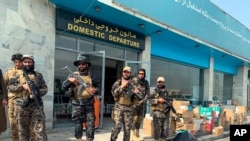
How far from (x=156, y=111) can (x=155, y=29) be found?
5081 millimetres

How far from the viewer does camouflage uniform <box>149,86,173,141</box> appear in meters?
7.85

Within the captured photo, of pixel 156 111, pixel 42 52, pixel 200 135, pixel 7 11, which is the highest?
pixel 7 11

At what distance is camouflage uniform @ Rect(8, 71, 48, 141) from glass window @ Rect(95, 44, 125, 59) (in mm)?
5428

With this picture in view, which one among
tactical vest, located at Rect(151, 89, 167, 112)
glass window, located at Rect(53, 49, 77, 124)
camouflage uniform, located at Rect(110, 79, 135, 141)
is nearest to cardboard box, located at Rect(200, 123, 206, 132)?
tactical vest, located at Rect(151, 89, 167, 112)

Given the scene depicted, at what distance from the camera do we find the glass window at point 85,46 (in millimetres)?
10445

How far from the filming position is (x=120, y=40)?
11789mm

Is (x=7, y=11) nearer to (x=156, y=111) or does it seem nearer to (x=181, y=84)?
(x=156, y=111)

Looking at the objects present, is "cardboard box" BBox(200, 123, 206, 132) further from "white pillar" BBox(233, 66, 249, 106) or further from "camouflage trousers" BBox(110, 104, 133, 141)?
"white pillar" BBox(233, 66, 249, 106)

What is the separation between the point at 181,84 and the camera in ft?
A: 57.6

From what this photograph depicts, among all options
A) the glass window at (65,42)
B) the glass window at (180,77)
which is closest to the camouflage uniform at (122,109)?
the glass window at (65,42)

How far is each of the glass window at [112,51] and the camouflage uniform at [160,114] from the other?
3.67 metres

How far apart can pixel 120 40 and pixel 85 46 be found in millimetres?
1605

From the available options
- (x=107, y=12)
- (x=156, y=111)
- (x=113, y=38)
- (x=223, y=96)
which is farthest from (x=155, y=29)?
(x=223, y=96)

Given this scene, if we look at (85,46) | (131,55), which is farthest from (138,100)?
(131,55)
